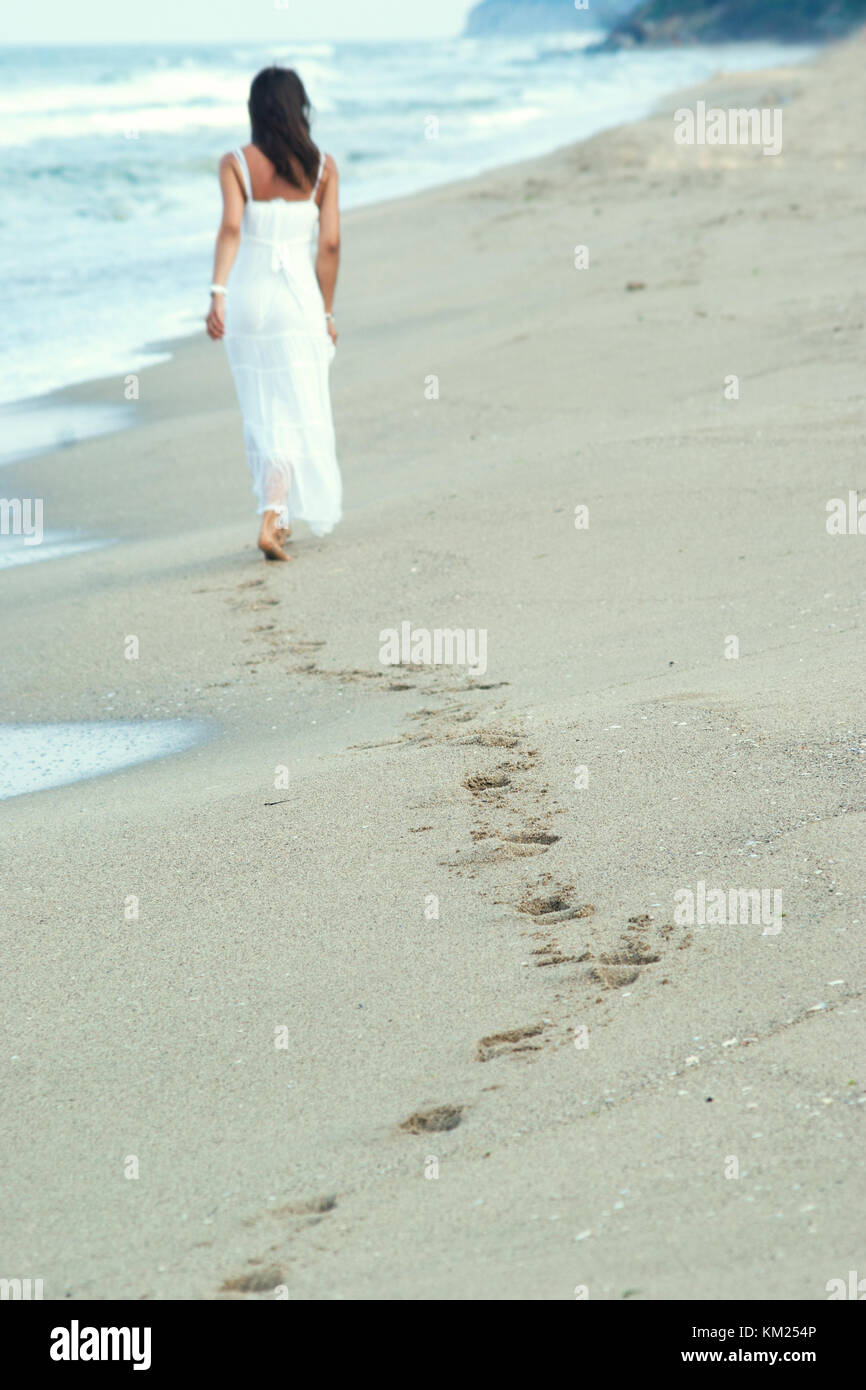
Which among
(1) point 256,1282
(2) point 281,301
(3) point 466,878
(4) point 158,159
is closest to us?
(1) point 256,1282

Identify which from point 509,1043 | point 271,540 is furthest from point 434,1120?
point 271,540

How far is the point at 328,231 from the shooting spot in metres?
5.27

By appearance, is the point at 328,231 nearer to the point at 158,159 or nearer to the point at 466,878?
the point at 466,878

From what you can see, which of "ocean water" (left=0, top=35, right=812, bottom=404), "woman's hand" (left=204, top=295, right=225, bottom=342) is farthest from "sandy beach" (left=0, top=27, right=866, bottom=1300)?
"ocean water" (left=0, top=35, right=812, bottom=404)

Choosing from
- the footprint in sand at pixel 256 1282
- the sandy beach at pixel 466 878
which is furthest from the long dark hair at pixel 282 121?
the footprint in sand at pixel 256 1282

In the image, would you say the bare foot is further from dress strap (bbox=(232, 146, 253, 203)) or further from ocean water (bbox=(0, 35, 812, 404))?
ocean water (bbox=(0, 35, 812, 404))

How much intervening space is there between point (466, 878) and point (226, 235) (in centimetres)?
311

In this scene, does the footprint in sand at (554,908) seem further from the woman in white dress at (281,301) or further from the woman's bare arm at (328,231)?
the woman's bare arm at (328,231)

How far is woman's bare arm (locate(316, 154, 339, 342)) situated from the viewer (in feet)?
17.0

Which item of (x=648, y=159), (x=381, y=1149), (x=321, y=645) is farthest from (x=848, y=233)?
(x=381, y=1149)

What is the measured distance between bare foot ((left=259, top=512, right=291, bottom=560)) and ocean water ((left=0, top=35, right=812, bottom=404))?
153 inches

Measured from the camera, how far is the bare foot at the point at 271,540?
5309 millimetres

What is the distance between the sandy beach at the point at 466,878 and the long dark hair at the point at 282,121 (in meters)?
1.38

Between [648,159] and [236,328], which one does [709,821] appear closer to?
[236,328]
